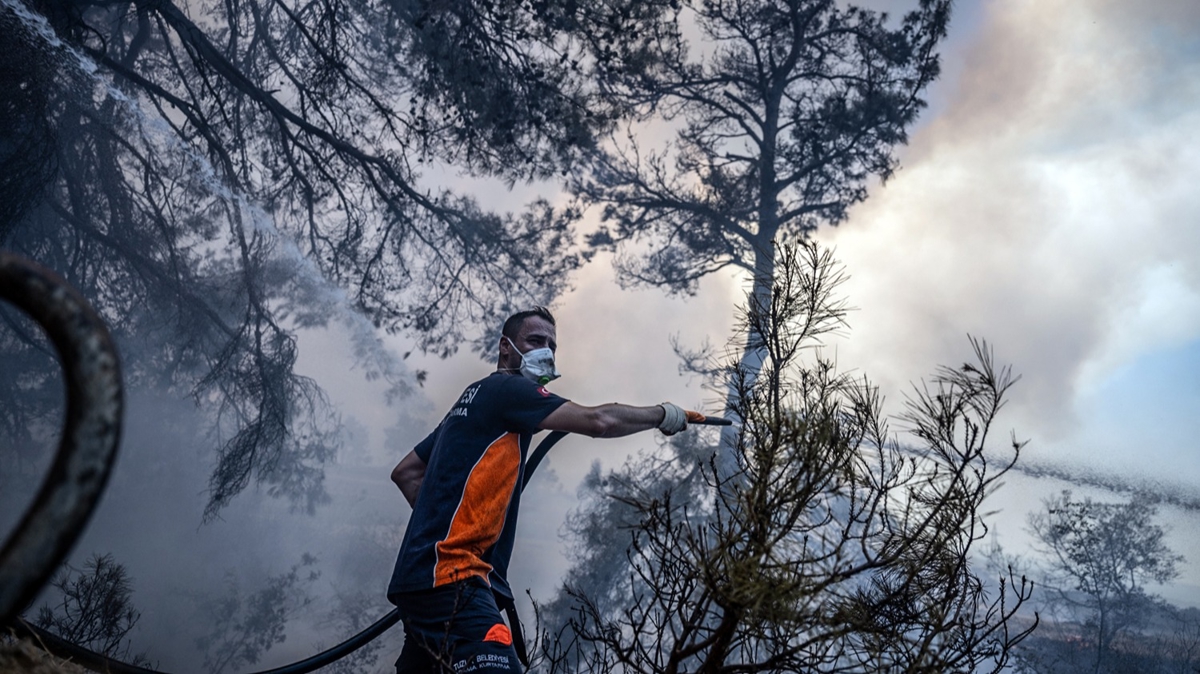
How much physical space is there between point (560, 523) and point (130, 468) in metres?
5.01

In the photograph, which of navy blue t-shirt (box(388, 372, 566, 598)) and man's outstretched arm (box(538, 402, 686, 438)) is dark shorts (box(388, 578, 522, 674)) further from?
man's outstretched arm (box(538, 402, 686, 438))

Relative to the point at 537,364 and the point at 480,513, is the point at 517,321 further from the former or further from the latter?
the point at 480,513

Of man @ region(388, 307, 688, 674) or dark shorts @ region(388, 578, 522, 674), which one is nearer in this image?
dark shorts @ region(388, 578, 522, 674)

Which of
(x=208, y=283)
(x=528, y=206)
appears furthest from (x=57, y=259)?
(x=528, y=206)

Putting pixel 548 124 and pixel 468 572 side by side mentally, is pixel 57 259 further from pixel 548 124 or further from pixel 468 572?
pixel 468 572

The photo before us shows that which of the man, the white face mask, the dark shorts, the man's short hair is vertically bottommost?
the dark shorts

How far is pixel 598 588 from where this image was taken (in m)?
8.99

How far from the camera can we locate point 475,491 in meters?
2.37

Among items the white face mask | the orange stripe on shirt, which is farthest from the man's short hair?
the orange stripe on shirt

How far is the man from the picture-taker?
2.23 m

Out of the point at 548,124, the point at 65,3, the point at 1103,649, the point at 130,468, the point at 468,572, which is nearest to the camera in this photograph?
the point at 468,572

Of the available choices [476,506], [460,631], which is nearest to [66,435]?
[460,631]

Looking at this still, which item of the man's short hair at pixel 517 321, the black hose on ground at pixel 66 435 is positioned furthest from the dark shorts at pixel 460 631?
the black hose on ground at pixel 66 435

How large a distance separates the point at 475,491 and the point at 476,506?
0.15ft
